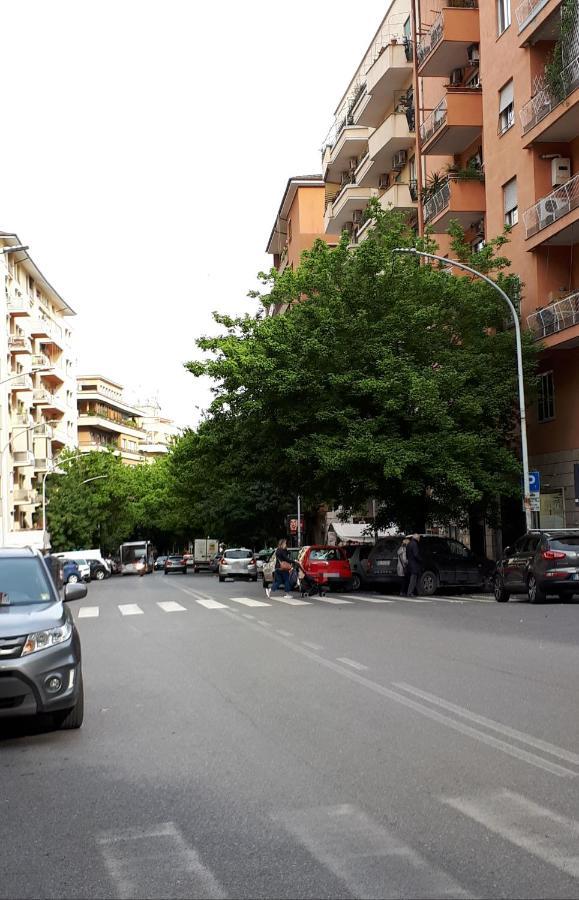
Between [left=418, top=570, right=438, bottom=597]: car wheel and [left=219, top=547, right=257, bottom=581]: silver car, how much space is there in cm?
2479

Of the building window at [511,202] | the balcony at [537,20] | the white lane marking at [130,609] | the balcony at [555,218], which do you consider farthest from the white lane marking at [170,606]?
the balcony at [537,20]

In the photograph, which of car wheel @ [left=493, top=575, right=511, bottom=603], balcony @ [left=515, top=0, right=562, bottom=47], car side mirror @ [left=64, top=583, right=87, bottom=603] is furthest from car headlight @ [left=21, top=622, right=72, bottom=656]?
balcony @ [left=515, top=0, right=562, bottom=47]

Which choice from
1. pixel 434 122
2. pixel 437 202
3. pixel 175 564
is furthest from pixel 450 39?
pixel 175 564

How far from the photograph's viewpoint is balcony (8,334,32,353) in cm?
7956

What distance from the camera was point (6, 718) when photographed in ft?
28.1

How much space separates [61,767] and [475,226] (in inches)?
1443

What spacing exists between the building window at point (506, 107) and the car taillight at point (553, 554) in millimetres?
17424

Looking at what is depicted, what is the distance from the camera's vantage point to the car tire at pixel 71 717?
29.9 feet

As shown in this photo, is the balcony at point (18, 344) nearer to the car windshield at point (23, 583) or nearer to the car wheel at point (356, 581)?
the car wheel at point (356, 581)

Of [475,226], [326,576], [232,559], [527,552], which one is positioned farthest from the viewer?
[232,559]

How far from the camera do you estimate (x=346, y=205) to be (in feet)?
186

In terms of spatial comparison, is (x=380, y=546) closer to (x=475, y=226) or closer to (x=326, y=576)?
(x=326, y=576)

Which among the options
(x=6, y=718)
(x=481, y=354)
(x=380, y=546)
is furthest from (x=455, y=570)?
(x=6, y=718)

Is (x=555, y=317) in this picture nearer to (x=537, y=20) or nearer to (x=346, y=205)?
(x=537, y=20)
